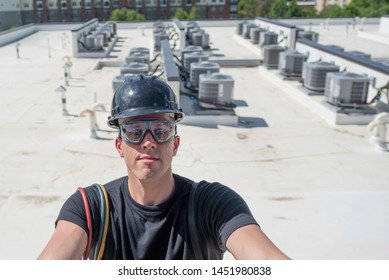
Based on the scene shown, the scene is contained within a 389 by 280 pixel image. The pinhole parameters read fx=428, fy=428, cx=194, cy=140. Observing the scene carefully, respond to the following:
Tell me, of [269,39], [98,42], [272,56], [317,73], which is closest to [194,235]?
[317,73]

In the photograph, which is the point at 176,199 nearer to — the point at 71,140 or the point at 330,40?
the point at 71,140

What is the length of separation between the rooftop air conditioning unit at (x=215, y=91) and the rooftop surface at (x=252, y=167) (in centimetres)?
89

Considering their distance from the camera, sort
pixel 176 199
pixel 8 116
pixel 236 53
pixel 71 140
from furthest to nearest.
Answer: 1. pixel 236 53
2. pixel 8 116
3. pixel 71 140
4. pixel 176 199

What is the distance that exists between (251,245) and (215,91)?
11520mm

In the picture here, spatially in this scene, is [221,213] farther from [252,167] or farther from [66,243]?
[252,167]

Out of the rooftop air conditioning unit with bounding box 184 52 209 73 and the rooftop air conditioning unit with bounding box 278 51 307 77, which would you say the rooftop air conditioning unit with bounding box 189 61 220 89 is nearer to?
the rooftop air conditioning unit with bounding box 184 52 209 73

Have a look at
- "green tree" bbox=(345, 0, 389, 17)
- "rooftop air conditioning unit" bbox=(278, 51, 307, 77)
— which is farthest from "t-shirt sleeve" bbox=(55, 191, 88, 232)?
"green tree" bbox=(345, 0, 389, 17)

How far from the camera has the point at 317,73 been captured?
16766 mm

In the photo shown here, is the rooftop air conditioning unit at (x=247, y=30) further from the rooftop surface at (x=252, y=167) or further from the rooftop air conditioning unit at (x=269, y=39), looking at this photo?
the rooftop surface at (x=252, y=167)

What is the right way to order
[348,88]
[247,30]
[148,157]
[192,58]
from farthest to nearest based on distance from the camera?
[247,30] < [192,58] < [348,88] < [148,157]

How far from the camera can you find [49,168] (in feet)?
32.9
